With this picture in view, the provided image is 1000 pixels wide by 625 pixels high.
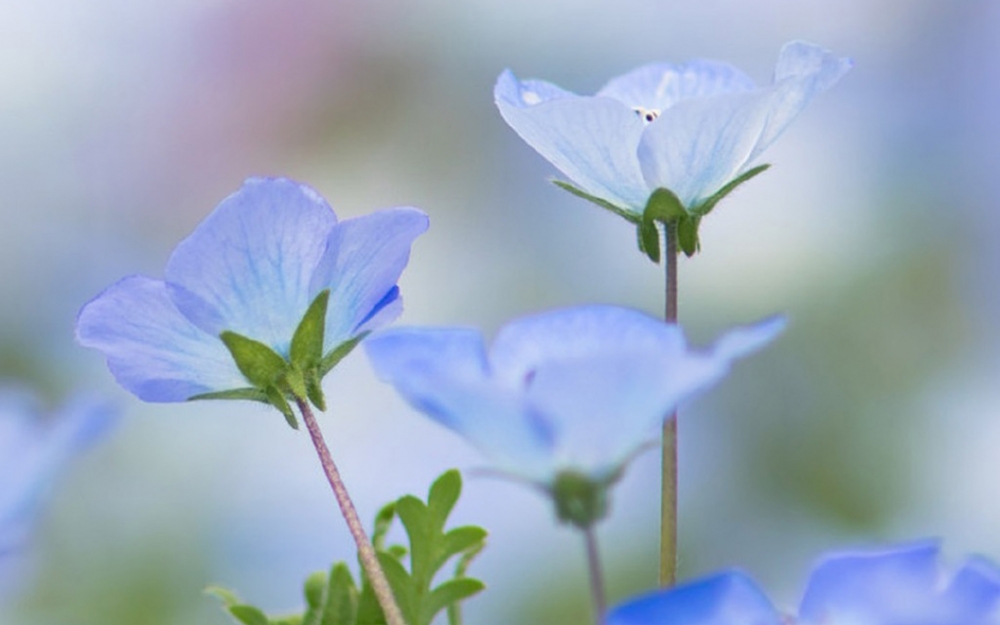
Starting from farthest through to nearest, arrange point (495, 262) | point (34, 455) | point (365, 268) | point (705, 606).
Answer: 1. point (495, 262)
2. point (34, 455)
3. point (365, 268)
4. point (705, 606)

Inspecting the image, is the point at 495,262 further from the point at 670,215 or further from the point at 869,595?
the point at 869,595

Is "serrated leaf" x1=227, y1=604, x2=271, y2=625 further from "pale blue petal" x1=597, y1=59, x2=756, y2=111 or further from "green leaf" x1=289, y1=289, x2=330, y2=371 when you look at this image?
"pale blue petal" x1=597, y1=59, x2=756, y2=111

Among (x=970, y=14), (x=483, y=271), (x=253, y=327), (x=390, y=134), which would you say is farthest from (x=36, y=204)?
(x=253, y=327)

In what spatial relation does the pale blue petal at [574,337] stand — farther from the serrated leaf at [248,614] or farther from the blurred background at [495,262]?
the blurred background at [495,262]

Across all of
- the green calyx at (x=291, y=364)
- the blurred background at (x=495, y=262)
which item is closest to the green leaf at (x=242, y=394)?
the green calyx at (x=291, y=364)

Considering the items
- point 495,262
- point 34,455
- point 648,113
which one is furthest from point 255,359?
→ point 495,262

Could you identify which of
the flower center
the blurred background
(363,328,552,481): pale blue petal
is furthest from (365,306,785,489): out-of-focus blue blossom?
the blurred background

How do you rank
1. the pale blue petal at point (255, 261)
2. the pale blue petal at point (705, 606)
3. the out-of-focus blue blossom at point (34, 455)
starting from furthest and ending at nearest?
the out-of-focus blue blossom at point (34, 455), the pale blue petal at point (255, 261), the pale blue petal at point (705, 606)
